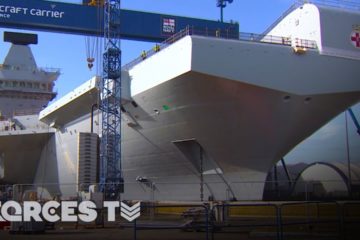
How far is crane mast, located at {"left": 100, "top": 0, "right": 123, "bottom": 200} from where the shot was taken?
28344 mm

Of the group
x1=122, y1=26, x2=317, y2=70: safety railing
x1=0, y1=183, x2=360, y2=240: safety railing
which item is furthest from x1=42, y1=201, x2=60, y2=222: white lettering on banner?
x1=122, y1=26, x2=317, y2=70: safety railing

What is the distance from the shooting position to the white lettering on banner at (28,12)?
3497 cm

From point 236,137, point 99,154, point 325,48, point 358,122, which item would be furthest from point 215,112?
point 99,154

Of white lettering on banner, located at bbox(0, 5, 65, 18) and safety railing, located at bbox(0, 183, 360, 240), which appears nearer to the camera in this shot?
safety railing, located at bbox(0, 183, 360, 240)

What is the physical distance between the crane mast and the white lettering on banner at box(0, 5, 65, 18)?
4.93 metres

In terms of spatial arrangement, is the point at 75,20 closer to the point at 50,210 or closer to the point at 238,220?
the point at 238,220

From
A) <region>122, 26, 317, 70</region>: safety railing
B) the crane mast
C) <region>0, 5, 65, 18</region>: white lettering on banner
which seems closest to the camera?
<region>122, 26, 317, 70</region>: safety railing

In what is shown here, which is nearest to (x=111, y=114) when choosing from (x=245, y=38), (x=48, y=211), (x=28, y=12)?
(x=245, y=38)

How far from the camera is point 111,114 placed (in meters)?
29.5

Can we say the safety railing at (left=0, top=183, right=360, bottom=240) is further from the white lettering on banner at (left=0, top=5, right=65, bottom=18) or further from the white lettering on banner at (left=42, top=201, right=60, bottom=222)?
the white lettering on banner at (left=0, top=5, right=65, bottom=18)

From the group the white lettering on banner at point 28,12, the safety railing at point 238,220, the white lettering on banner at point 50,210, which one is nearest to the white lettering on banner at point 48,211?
the white lettering on banner at point 50,210

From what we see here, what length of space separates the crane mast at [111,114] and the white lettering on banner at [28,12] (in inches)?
194

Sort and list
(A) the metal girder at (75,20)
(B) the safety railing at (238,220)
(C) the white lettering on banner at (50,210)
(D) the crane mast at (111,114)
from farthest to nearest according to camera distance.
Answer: (A) the metal girder at (75,20), (D) the crane mast at (111,114), (C) the white lettering on banner at (50,210), (B) the safety railing at (238,220)

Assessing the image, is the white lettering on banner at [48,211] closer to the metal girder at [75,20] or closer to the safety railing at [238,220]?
the safety railing at [238,220]
